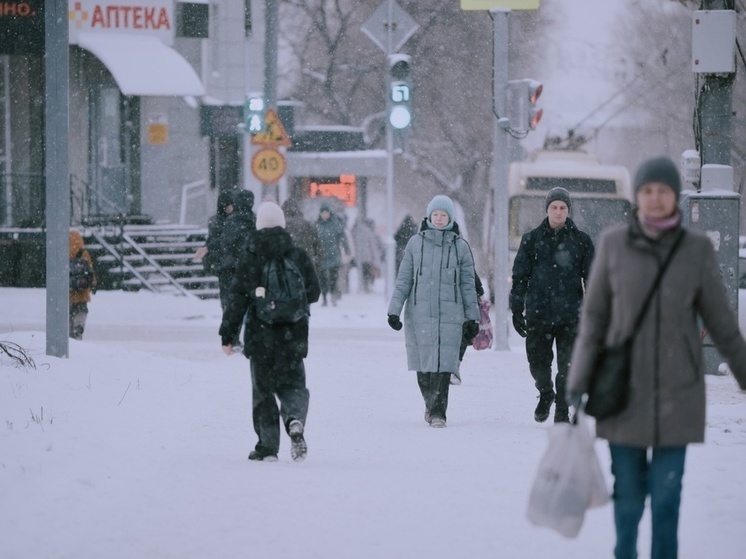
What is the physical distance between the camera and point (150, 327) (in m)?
21.0

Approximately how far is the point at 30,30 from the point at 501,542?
2186cm

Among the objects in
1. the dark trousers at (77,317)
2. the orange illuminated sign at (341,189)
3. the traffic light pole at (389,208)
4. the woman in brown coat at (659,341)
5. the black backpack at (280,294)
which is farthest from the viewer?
the orange illuminated sign at (341,189)

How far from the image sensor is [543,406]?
34.5ft

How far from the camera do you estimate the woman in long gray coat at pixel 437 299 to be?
1039 centimetres

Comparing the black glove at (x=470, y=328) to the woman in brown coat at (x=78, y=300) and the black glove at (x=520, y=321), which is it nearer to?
the black glove at (x=520, y=321)

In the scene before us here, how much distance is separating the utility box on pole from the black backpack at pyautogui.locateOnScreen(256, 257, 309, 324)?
724cm

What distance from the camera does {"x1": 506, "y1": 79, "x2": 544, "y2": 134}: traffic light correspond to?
1700 centimetres

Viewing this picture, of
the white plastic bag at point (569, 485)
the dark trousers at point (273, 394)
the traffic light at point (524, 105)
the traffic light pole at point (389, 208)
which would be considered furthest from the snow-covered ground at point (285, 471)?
the traffic light pole at point (389, 208)

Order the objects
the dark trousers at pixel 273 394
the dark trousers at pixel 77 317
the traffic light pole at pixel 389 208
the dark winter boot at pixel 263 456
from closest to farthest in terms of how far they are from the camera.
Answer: the dark trousers at pixel 273 394 → the dark winter boot at pixel 263 456 → the dark trousers at pixel 77 317 → the traffic light pole at pixel 389 208

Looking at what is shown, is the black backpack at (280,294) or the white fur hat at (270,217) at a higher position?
the white fur hat at (270,217)

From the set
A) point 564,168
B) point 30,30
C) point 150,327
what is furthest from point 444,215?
point 30,30

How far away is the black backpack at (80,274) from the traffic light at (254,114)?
20.2 feet

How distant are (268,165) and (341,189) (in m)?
12.3

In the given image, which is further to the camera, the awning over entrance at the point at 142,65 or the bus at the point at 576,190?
the awning over entrance at the point at 142,65
